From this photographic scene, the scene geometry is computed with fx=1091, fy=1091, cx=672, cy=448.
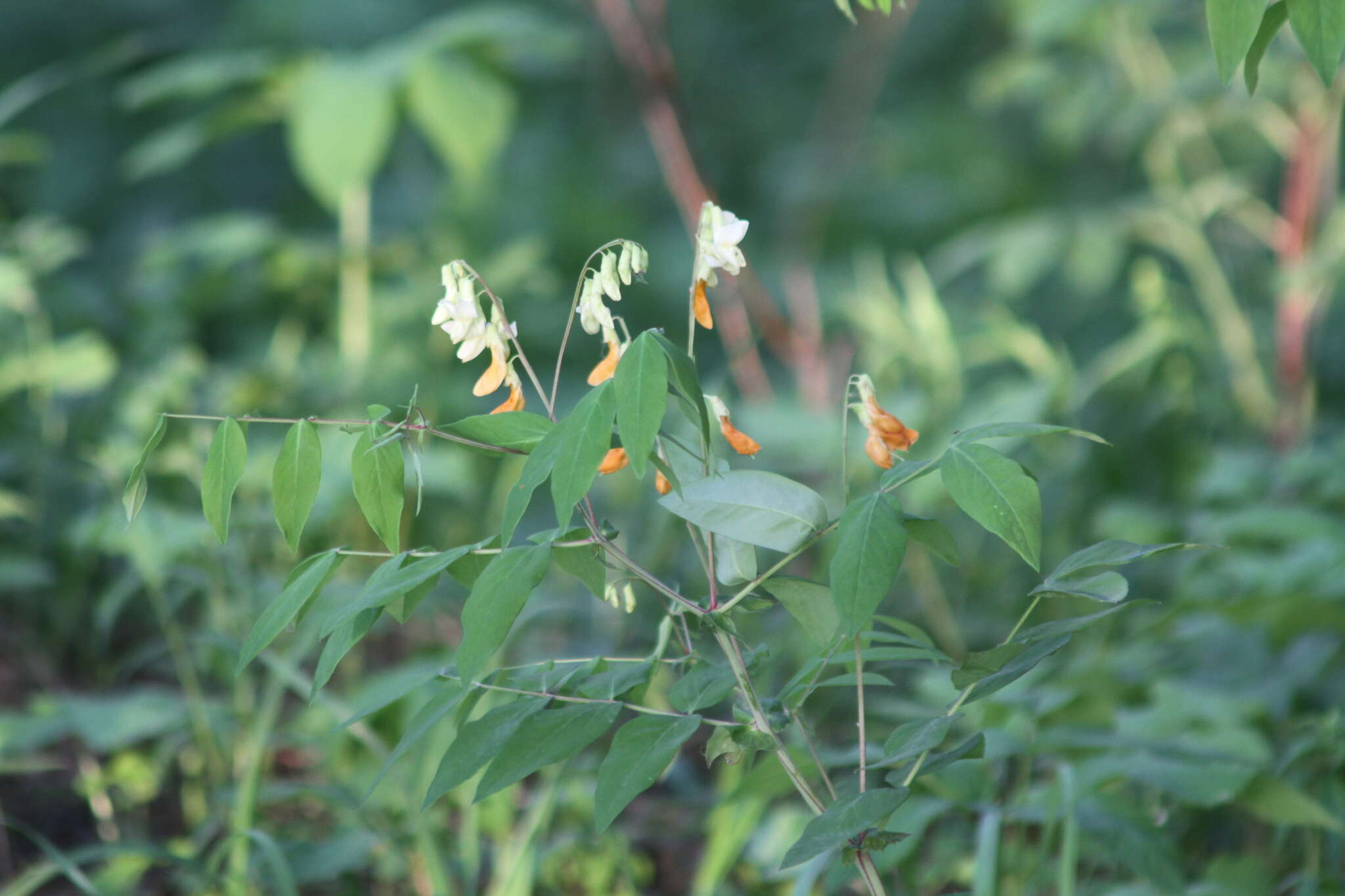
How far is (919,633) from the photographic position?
690 millimetres

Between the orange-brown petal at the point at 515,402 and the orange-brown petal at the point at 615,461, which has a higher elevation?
the orange-brown petal at the point at 515,402

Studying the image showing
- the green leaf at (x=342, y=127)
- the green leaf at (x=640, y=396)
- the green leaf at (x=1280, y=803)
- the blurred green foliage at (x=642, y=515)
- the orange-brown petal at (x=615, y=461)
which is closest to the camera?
the green leaf at (x=640, y=396)

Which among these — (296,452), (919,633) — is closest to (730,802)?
(919,633)

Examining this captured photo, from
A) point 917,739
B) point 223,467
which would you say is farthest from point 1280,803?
point 223,467

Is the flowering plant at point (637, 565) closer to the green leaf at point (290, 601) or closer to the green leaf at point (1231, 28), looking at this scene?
the green leaf at point (290, 601)

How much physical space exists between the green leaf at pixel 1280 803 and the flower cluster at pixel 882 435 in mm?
547

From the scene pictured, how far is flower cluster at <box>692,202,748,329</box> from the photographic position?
1.82 ft

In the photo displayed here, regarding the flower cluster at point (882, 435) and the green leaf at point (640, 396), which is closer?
the green leaf at point (640, 396)

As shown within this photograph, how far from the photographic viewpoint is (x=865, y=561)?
1.58ft

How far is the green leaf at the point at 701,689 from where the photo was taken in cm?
61

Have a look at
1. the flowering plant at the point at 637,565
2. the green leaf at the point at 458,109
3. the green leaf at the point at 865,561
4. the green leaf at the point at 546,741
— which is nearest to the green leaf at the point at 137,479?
the flowering plant at the point at 637,565

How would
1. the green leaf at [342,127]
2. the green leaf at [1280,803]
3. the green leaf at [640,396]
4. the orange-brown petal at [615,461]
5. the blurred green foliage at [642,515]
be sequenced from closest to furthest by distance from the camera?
the green leaf at [640,396]
the orange-brown petal at [615,461]
the green leaf at [1280,803]
the blurred green foliage at [642,515]
the green leaf at [342,127]

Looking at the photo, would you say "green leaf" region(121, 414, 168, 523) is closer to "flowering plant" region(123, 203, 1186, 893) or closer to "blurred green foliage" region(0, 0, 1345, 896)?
"flowering plant" region(123, 203, 1186, 893)

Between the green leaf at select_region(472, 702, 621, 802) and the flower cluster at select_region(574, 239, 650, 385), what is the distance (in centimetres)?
18
